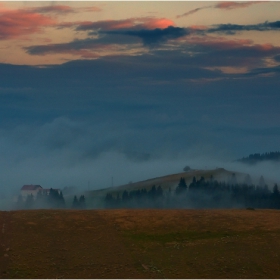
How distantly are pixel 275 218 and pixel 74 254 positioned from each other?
44.9 m

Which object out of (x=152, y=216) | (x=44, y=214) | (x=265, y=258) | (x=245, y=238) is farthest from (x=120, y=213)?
(x=265, y=258)

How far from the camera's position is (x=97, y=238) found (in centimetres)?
9144

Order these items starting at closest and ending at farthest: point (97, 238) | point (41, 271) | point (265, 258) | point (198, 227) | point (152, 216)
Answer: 1. point (41, 271)
2. point (265, 258)
3. point (97, 238)
4. point (198, 227)
5. point (152, 216)

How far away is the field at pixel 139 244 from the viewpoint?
253 ft

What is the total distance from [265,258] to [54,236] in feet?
114

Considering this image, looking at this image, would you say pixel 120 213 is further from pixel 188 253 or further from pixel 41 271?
pixel 41 271

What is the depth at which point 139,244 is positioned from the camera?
9000cm

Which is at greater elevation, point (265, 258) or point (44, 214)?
point (44, 214)

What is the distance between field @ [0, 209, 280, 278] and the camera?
253 ft

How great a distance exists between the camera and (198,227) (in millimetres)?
99812

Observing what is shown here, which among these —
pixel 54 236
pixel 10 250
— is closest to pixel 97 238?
pixel 54 236

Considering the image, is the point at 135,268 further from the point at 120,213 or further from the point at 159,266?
the point at 120,213

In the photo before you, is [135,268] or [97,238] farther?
[97,238]

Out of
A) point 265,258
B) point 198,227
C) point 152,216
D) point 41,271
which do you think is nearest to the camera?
point 41,271
